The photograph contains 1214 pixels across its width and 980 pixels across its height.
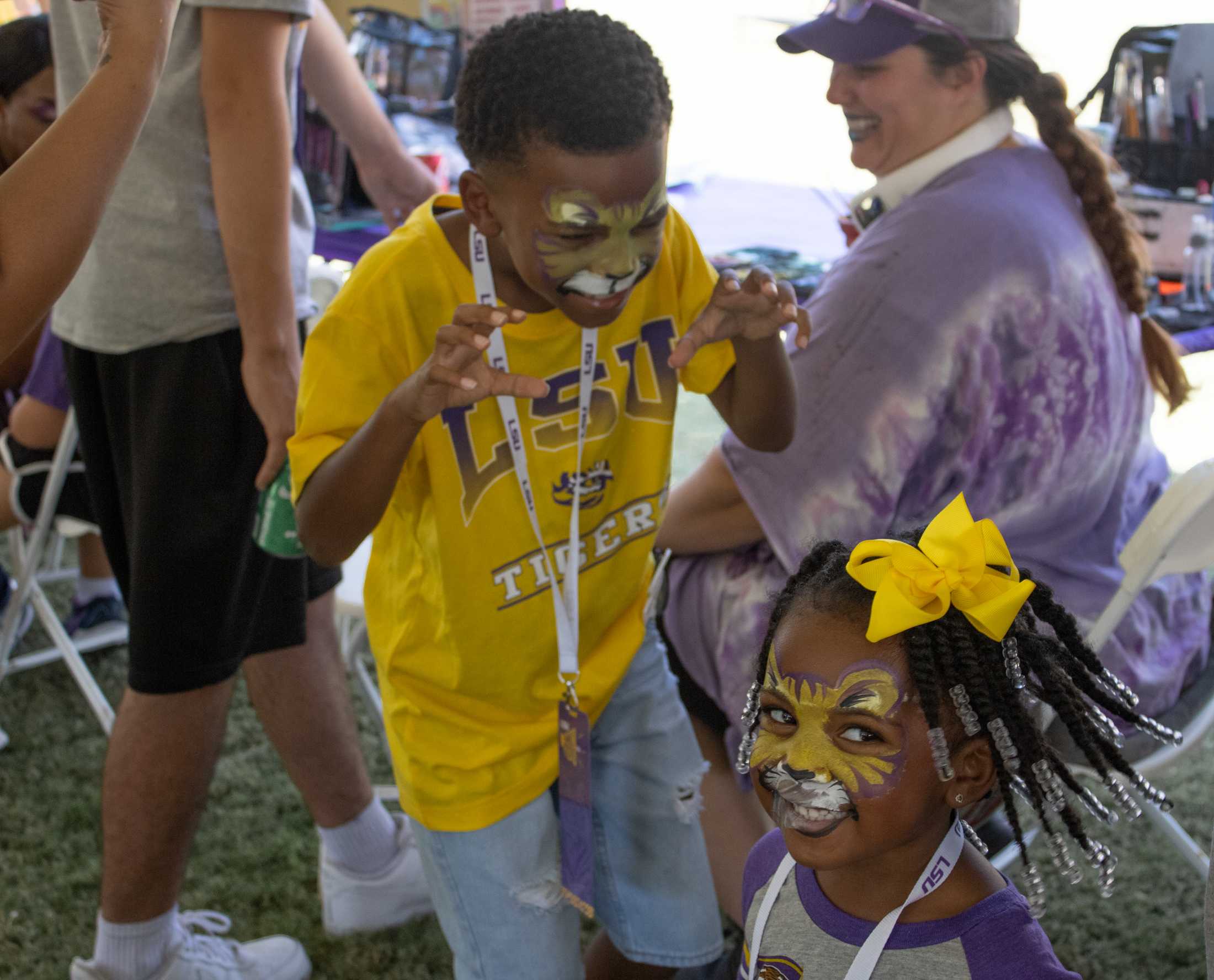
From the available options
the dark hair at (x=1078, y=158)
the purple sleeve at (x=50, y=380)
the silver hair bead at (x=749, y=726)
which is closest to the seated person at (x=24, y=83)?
the purple sleeve at (x=50, y=380)

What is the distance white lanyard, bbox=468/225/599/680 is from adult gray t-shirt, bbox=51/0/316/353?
532 mm

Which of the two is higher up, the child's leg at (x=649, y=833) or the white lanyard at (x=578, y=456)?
the white lanyard at (x=578, y=456)

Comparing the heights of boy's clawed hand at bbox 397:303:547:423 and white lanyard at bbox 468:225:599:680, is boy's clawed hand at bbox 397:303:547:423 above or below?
above

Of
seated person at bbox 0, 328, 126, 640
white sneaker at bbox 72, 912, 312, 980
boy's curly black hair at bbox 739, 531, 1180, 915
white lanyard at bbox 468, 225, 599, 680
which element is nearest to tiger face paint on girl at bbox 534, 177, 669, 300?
white lanyard at bbox 468, 225, 599, 680

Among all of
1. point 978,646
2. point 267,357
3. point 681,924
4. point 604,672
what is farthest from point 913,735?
point 267,357

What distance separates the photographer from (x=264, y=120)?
1.65 metres

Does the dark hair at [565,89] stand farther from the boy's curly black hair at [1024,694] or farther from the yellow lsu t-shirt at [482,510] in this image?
the boy's curly black hair at [1024,694]

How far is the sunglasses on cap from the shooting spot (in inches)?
75.2

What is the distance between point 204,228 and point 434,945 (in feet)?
4.16

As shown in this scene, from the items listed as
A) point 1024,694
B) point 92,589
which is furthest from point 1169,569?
point 92,589

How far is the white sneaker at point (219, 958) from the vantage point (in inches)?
75.7

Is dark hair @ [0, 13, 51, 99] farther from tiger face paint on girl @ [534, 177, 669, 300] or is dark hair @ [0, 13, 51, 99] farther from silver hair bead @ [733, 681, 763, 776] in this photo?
silver hair bead @ [733, 681, 763, 776]

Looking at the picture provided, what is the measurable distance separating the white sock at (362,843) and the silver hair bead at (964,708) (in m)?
1.34

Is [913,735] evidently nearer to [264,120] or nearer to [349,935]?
[264,120]
